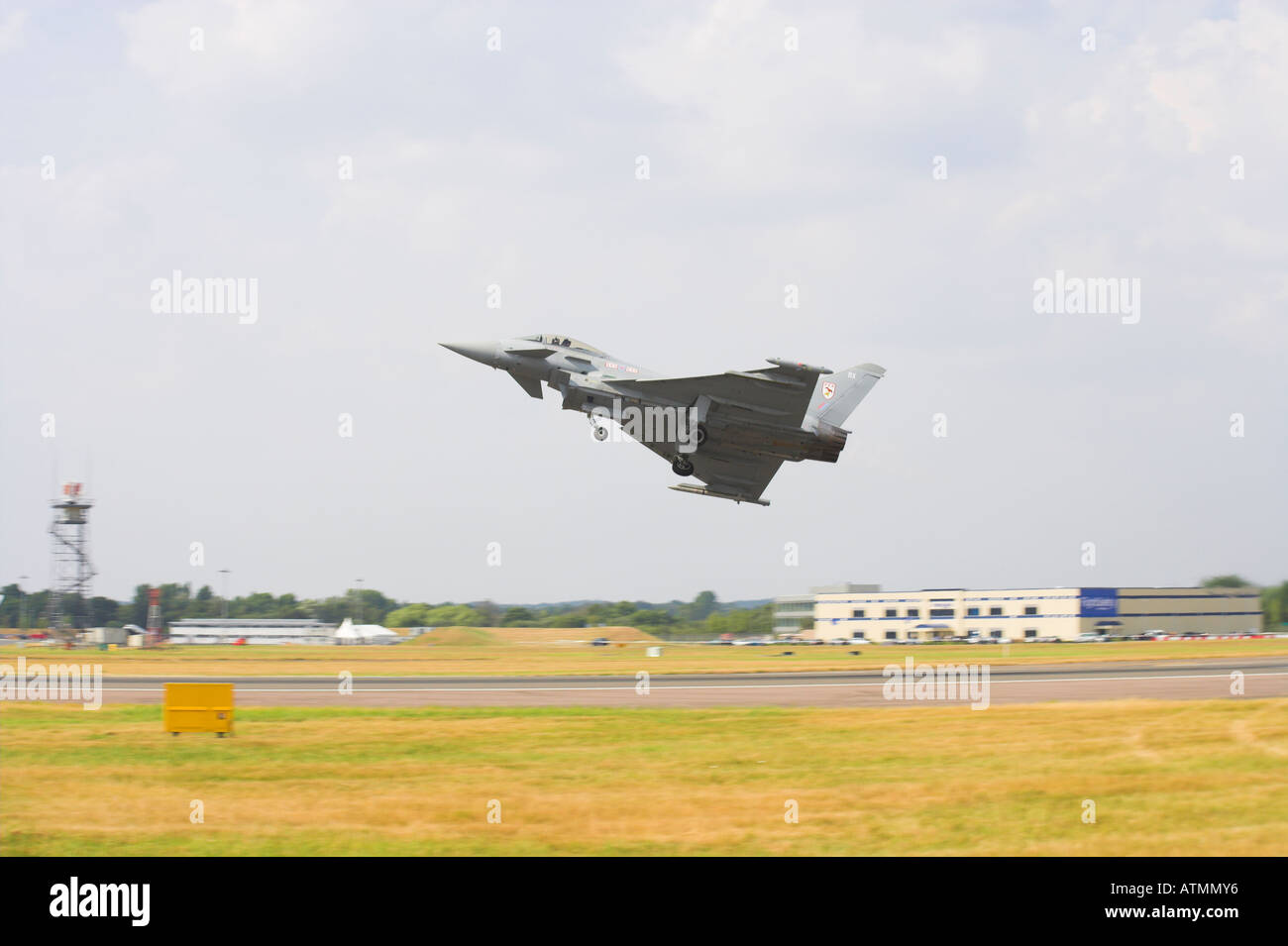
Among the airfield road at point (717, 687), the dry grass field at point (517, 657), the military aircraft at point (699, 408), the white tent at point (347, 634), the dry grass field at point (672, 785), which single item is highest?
the military aircraft at point (699, 408)

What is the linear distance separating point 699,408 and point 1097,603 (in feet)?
313

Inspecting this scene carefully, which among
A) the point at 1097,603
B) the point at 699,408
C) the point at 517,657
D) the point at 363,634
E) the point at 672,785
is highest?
the point at 699,408

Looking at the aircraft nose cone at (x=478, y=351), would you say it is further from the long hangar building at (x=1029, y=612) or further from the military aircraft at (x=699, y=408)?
the long hangar building at (x=1029, y=612)

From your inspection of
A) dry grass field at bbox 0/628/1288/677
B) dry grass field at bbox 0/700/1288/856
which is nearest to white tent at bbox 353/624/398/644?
dry grass field at bbox 0/628/1288/677

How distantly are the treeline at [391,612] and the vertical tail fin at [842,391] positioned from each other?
62.1 metres

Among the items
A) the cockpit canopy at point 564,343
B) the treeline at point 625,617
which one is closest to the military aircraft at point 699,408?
the cockpit canopy at point 564,343

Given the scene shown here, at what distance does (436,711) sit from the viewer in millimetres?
33094

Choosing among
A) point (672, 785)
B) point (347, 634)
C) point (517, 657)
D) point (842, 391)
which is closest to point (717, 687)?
point (842, 391)

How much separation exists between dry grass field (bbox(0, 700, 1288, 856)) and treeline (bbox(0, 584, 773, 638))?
6641cm

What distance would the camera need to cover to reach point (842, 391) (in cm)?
3316

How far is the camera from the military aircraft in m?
28.7

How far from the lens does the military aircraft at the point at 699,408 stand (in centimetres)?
2870

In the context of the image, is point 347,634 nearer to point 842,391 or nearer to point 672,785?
point 842,391
